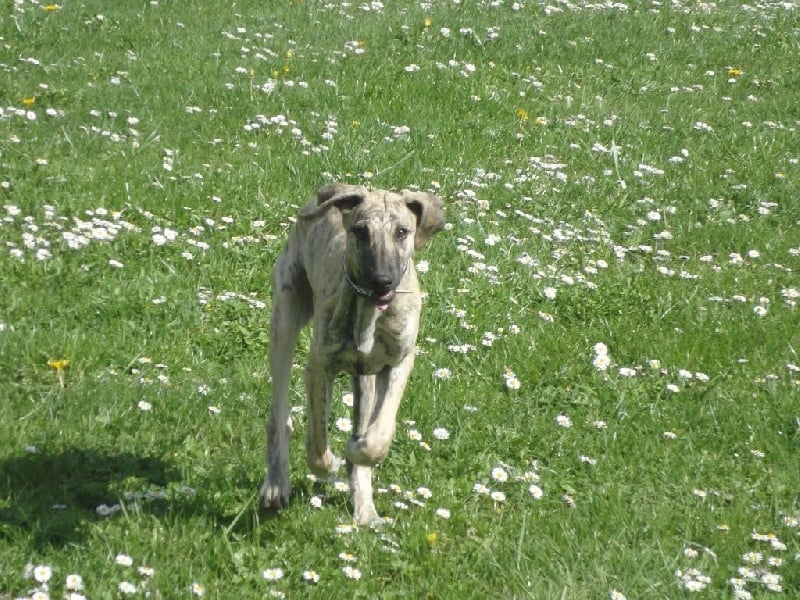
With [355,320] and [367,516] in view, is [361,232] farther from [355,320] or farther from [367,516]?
[367,516]

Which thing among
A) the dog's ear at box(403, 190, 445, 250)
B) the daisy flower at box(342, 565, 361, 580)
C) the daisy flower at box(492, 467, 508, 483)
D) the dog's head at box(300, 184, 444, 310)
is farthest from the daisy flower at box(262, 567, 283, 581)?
the dog's ear at box(403, 190, 445, 250)

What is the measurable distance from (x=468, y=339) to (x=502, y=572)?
249 cm

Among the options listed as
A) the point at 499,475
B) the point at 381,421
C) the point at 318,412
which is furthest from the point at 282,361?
the point at 499,475

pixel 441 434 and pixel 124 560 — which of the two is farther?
pixel 441 434

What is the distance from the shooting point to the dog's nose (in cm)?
498

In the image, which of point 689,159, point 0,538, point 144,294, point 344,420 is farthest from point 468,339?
point 689,159

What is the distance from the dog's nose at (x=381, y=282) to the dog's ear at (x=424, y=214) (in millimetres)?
558

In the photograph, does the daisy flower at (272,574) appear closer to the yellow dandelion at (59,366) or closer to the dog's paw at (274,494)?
the dog's paw at (274,494)

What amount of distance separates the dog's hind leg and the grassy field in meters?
0.14

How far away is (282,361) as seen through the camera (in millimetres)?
6000

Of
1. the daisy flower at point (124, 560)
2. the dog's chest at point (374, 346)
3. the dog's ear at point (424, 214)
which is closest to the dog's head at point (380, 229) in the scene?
the dog's ear at point (424, 214)

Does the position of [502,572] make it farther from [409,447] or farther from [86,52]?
[86,52]

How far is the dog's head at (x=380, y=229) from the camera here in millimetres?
5051

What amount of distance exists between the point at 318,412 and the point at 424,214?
108 centimetres
